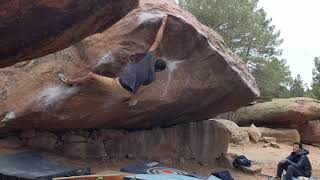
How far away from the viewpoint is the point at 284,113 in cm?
1995

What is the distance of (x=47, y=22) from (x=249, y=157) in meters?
12.8

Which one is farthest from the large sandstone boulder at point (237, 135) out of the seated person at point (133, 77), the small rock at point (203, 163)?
the seated person at point (133, 77)

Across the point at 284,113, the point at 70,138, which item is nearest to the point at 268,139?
the point at 284,113

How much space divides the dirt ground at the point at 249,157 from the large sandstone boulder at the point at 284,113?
1.25 meters

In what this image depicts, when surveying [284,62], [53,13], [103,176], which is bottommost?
[103,176]

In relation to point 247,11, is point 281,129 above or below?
below

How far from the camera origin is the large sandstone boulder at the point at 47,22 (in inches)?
150

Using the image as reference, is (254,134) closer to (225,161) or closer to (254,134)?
(254,134)

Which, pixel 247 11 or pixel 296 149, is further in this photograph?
pixel 247 11

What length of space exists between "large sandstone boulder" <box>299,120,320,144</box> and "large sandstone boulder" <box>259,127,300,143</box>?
0.64 meters

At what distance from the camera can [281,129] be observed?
20.3 meters

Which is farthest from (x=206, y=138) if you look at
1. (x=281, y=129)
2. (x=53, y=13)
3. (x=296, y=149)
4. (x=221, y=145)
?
(x=53, y=13)

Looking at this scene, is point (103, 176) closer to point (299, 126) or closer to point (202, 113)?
point (202, 113)

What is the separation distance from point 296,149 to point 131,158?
12.6ft
